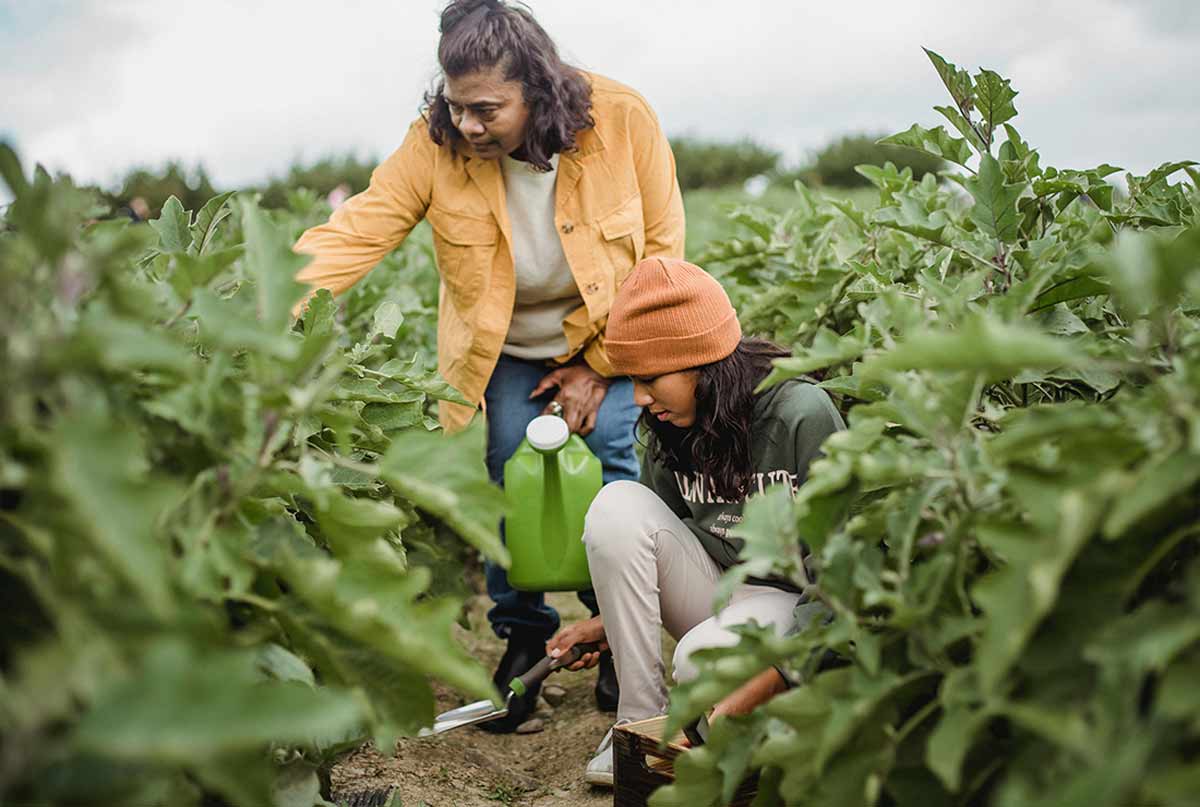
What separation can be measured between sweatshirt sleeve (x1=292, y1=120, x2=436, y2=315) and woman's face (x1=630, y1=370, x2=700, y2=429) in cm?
96

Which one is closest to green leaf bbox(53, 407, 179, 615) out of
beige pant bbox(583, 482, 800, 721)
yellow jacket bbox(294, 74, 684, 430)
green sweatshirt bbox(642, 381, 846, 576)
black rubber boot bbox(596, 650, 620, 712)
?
green sweatshirt bbox(642, 381, 846, 576)

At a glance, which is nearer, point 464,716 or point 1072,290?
point 1072,290

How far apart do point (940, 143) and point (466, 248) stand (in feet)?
4.90

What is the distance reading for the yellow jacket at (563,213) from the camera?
10.8 feet

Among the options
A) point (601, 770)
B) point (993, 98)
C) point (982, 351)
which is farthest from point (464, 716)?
point (982, 351)

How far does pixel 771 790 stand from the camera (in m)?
1.56

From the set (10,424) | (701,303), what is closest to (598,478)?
(701,303)

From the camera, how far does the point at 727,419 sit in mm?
2547

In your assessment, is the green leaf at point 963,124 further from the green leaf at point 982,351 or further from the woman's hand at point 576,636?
the woman's hand at point 576,636

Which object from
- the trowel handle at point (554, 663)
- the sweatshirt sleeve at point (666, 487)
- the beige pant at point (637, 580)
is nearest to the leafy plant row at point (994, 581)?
the beige pant at point (637, 580)

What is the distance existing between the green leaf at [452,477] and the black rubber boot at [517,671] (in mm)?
2085

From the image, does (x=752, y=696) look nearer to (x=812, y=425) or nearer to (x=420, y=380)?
(x=812, y=425)

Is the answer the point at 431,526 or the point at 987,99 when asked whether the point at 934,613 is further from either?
Result: the point at 431,526

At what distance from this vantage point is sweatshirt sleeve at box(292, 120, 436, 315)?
3062 millimetres
